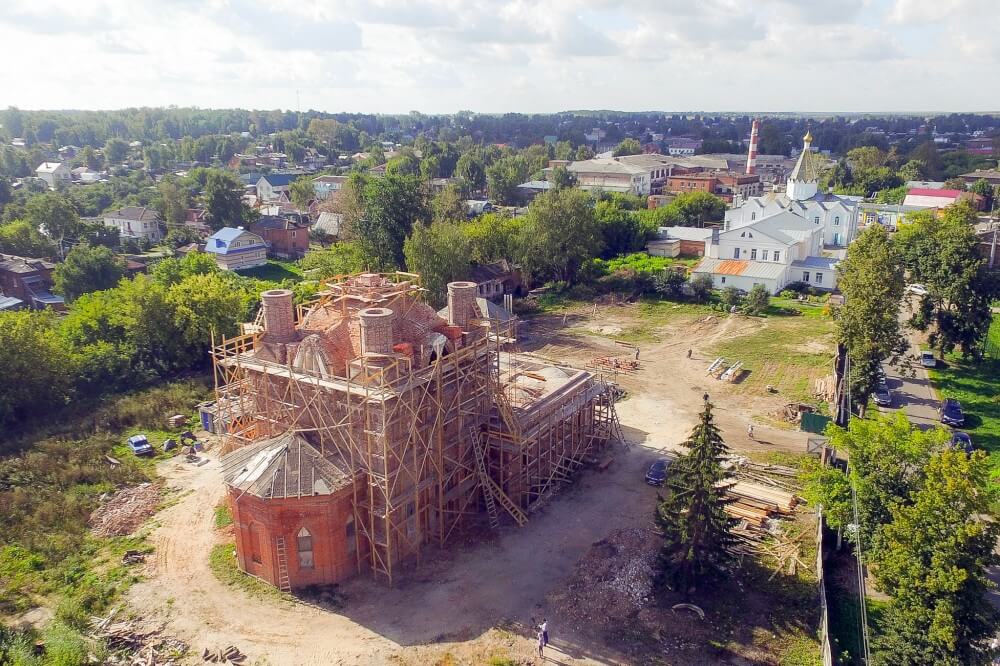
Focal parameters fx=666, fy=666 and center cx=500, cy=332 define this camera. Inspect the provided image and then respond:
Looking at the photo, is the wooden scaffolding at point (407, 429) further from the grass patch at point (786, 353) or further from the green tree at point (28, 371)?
the grass patch at point (786, 353)

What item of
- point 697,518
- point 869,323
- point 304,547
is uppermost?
point 869,323

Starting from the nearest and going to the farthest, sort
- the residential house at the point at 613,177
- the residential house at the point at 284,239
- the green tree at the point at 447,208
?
the green tree at the point at 447,208 < the residential house at the point at 284,239 < the residential house at the point at 613,177

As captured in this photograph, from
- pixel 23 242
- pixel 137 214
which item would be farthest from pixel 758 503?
pixel 137 214

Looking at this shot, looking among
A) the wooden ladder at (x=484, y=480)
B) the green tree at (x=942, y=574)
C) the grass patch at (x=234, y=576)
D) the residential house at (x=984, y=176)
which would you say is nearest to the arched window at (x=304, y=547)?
the grass patch at (x=234, y=576)

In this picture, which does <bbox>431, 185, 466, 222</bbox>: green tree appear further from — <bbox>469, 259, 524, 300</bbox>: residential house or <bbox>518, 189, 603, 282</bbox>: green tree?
<bbox>518, 189, 603, 282</bbox>: green tree

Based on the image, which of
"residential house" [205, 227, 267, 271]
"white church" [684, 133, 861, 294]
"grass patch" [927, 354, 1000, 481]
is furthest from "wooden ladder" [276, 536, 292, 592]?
"residential house" [205, 227, 267, 271]

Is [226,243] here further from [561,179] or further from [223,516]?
[223,516]

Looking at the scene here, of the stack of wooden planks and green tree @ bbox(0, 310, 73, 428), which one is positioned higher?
green tree @ bbox(0, 310, 73, 428)
